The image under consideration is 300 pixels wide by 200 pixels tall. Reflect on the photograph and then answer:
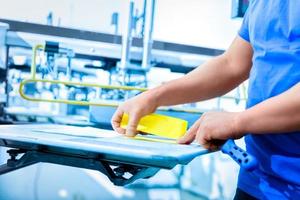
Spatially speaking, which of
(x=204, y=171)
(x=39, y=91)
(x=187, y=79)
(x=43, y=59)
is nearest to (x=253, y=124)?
(x=187, y=79)

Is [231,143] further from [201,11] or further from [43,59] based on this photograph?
[201,11]

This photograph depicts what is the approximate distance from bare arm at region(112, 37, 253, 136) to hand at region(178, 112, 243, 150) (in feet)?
0.59

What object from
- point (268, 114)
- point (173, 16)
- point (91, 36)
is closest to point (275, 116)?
point (268, 114)

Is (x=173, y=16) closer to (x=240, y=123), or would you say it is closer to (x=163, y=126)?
(x=163, y=126)

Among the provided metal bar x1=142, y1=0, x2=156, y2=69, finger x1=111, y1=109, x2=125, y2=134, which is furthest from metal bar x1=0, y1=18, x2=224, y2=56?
finger x1=111, y1=109, x2=125, y2=134

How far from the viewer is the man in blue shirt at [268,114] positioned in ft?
1.64

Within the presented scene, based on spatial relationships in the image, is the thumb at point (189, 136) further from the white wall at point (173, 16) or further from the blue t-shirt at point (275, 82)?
the white wall at point (173, 16)

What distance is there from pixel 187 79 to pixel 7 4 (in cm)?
196

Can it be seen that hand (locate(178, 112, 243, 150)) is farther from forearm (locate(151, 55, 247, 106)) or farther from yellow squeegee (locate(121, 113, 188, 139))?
forearm (locate(151, 55, 247, 106))

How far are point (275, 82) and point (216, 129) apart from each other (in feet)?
0.43

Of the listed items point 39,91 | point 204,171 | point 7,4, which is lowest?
point 204,171

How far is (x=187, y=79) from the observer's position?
749mm

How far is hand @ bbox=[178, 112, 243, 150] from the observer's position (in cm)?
52

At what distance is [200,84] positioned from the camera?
0.75 metres
